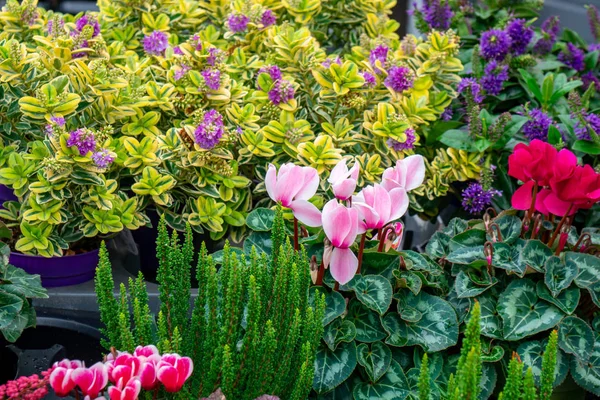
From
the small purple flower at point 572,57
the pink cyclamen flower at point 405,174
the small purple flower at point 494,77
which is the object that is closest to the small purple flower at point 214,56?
the pink cyclamen flower at point 405,174

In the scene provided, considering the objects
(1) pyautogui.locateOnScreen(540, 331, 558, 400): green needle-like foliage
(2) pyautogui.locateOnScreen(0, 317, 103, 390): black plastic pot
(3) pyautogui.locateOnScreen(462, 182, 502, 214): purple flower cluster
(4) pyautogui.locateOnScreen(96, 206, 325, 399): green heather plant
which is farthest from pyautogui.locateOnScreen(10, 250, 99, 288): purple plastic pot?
(1) pyautogui.locateOnScreen(540, 331, 558, 400): green needle-like foliage

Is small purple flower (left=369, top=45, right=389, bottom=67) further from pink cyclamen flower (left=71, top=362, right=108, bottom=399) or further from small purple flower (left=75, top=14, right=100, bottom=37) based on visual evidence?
pink cyclamen flower (left=71, top=362, right=108, bottom=399)

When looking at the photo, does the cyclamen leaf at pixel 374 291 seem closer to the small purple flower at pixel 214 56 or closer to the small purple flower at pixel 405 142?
the small purple flower at pixel 405 142

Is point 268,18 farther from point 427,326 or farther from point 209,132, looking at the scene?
point 427,326

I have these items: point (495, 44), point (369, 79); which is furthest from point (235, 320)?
point (495, 44)

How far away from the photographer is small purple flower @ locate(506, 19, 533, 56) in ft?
9.56

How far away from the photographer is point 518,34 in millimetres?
2938

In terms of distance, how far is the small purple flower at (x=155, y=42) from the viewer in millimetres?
2672

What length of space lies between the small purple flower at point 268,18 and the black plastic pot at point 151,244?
0.87 metres

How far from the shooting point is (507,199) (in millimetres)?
2648

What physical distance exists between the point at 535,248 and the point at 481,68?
121 centimetres

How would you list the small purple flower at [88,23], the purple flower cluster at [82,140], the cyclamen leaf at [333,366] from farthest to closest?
the small purple flower at [88,23] < the purple flower cluster at [82,140] < the cyclamen leaf at [333,366]

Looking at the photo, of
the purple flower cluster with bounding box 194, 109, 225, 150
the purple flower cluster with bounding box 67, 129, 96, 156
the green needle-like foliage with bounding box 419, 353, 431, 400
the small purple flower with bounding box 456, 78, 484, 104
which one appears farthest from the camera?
the small purple flower with bounding box 456, 78, 484, 104

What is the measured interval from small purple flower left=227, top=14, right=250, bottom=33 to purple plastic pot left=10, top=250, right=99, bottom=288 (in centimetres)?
98
